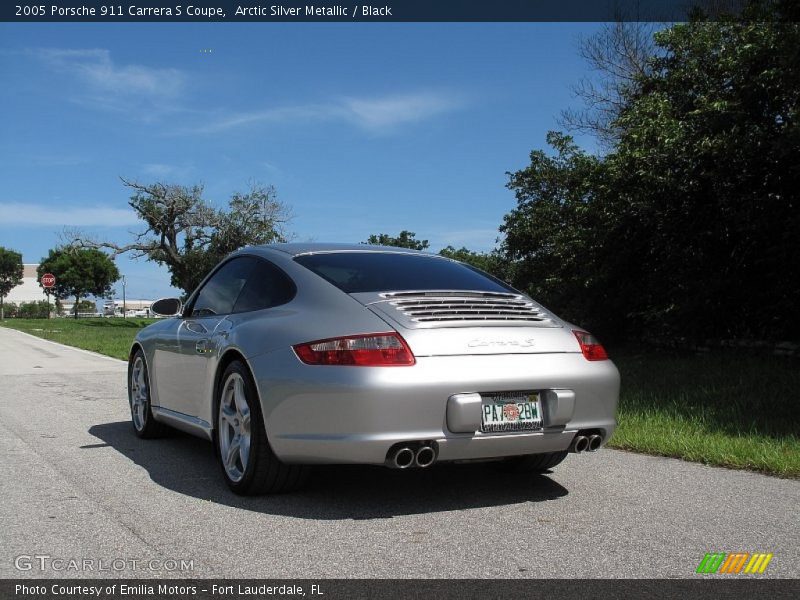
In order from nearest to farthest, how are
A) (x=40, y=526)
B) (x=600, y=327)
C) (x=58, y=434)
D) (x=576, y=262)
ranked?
(x=40, y=526) < (x=58, y=434) < (x=600, y=327) < (x=576, y=262)

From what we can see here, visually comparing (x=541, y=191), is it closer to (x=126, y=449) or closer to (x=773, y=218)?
(x=773, y=218)

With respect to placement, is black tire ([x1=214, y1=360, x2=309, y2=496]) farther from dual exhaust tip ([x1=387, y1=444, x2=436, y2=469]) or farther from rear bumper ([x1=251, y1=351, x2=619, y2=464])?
dual exhaust tip ([x1=387, y1=444, x2=436, y2=469])

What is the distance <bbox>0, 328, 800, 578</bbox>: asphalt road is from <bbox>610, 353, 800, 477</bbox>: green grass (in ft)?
1.00

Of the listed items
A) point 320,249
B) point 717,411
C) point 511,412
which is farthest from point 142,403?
point 717,411

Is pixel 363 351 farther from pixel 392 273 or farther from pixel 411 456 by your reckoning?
pixel 392 273

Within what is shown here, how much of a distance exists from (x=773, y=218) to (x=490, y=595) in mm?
10319

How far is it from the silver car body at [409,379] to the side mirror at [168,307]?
5.72 feet

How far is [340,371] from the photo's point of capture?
13.4 ft

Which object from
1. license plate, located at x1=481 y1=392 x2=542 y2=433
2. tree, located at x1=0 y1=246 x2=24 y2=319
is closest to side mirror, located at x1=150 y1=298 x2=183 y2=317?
license plate, located at x1=481 y1=392 x2=542 y2=433

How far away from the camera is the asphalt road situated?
11.4 ft

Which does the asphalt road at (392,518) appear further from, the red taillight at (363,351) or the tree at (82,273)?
the tree at (82,273)

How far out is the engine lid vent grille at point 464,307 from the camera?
14.5 feet

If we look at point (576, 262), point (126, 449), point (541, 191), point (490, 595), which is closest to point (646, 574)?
point (490, 595)

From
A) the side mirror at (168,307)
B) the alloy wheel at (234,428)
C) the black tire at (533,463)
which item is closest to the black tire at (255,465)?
the alloy wheel at (234,428)
